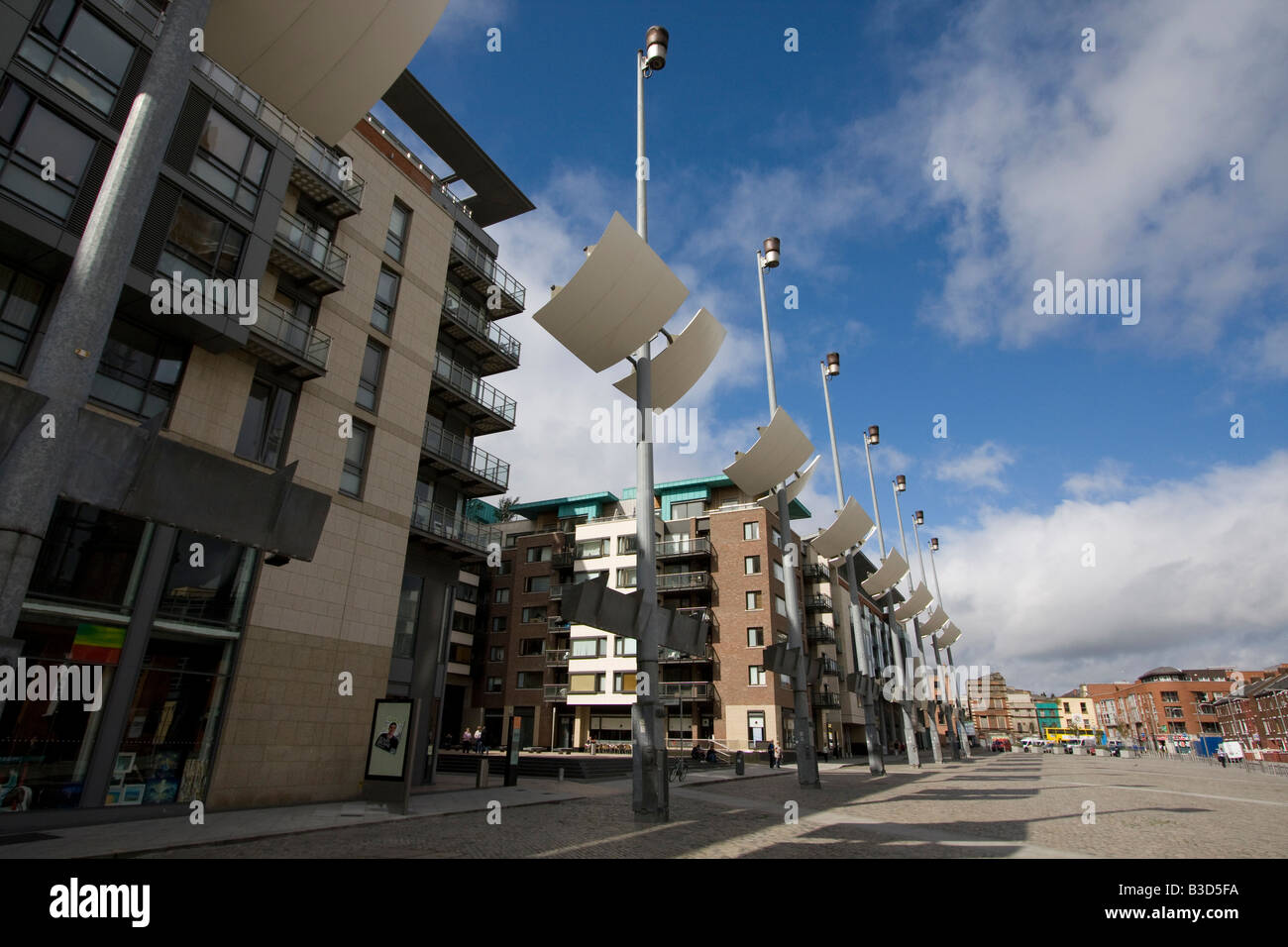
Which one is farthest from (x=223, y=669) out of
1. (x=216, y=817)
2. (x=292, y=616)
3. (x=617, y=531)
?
(x=617, y=531)

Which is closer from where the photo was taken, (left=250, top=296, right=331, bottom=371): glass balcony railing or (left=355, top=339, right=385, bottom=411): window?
(left=250, top=296, right=331, bottom=371): glass balcony railing

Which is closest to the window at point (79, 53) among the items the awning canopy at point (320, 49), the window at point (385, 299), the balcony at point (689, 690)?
the window at point (385, 299)

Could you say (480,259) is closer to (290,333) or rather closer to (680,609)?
(290,333)

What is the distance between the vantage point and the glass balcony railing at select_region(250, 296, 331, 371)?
55.0 ft

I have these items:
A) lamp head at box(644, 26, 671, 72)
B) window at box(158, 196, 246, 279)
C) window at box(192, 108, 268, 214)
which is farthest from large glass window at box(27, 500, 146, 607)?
lamp head at box(644, 26, 671, 72)

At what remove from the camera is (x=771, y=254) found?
78.3ft

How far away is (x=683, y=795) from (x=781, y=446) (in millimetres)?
10740

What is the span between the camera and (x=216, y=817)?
13.5 meters

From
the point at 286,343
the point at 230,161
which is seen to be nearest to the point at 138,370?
the point at 286,343

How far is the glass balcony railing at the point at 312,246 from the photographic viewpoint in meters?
17.9

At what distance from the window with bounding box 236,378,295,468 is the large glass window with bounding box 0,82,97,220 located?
208 inches

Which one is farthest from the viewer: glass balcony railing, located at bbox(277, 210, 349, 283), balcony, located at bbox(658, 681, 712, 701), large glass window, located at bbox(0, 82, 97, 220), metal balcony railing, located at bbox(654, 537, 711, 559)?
metal balcony railing, located at bbox(654, 537, 711, 559)

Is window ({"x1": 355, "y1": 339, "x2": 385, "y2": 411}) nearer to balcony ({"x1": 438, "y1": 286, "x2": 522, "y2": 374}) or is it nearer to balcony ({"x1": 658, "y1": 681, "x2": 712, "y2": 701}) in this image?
balcony ({"x1": 438, "y1": 286, "x2": 522, "y2": 374})
